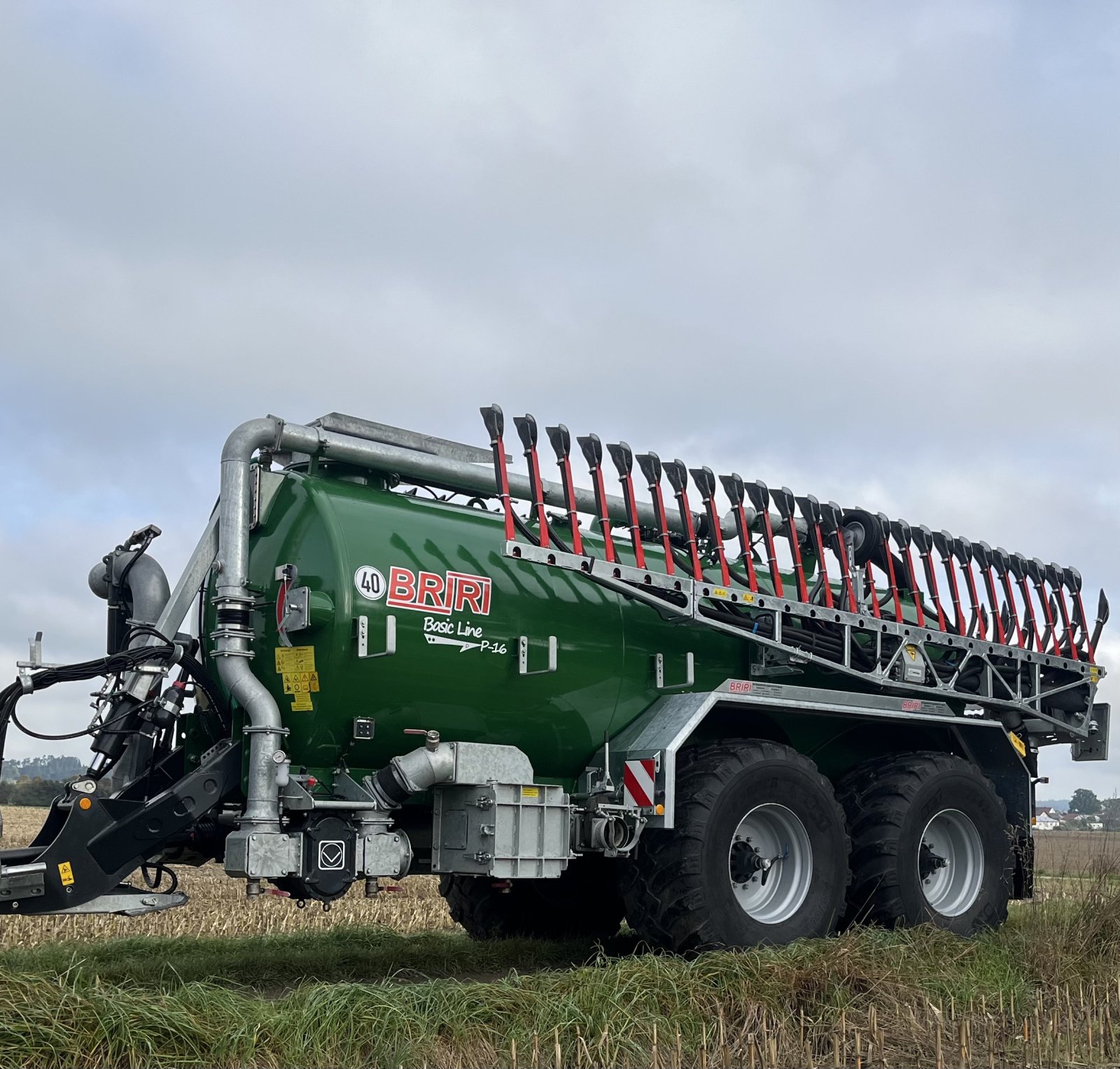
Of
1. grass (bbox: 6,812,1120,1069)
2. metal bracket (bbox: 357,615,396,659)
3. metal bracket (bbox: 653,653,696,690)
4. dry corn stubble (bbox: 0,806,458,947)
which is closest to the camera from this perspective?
grass (bbox: 6,812,1120,1069)

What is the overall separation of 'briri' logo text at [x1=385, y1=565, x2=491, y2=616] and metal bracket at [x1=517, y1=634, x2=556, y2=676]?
315 millimetres

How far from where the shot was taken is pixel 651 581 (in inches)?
328

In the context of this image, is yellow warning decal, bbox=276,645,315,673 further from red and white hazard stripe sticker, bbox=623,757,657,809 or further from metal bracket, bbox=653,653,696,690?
metal bracket, bbox=653,653,696,690

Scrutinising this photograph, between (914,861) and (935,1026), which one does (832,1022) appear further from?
(914,861)

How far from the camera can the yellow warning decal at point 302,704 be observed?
753 cm

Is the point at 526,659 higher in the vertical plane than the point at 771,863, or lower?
higher

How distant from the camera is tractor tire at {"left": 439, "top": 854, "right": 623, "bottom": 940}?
10172 mm

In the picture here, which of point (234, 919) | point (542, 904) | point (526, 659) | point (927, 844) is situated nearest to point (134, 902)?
point (526, 659)

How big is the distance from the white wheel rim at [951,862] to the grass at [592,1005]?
62 centimetres

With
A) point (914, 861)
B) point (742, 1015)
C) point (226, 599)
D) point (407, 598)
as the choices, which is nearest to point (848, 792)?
A: point (914, 861)

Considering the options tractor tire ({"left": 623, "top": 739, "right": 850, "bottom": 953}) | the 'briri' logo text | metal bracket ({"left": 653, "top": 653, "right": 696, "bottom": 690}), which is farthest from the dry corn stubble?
the 'briri' logo text

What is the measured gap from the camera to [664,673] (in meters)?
9.01

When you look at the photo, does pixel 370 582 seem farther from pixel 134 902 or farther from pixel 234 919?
pixel 234 919

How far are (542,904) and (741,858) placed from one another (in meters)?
2.26
